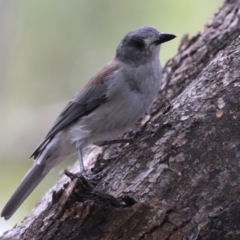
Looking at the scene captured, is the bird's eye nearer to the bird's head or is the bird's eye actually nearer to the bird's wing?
the bird's head

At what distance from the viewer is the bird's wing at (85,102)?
410 centimetres

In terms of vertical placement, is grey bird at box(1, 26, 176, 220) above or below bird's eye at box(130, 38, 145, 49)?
below

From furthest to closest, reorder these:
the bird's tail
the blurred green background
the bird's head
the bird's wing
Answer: the blurred green background → the bird's head → the bird's wing → the bird's tail

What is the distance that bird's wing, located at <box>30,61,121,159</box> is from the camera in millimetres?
4098

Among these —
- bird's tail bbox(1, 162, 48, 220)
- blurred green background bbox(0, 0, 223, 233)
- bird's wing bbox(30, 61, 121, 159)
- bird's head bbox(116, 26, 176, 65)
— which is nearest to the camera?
bird's tail bbox(1, 162, 48, 220)

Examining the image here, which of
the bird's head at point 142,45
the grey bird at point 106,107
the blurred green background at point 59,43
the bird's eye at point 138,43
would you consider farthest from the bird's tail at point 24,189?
the blurred green background at point 59,43

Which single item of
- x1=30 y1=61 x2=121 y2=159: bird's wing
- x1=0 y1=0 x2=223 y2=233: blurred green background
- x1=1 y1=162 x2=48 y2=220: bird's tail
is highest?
x1=0 y1=0 x2=223 y2=233: blurred green background

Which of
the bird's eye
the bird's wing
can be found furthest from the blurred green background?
the bird's eye

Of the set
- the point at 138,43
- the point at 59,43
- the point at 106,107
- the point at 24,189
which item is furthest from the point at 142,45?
the point at 59,43

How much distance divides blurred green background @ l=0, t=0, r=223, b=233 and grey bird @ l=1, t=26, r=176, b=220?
2.35 m

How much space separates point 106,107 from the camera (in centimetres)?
400

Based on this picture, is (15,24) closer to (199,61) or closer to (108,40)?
(108,40)

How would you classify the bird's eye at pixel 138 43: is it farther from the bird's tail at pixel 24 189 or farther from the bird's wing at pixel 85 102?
the bird's tail at pixel 24 189

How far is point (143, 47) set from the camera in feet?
14.2
